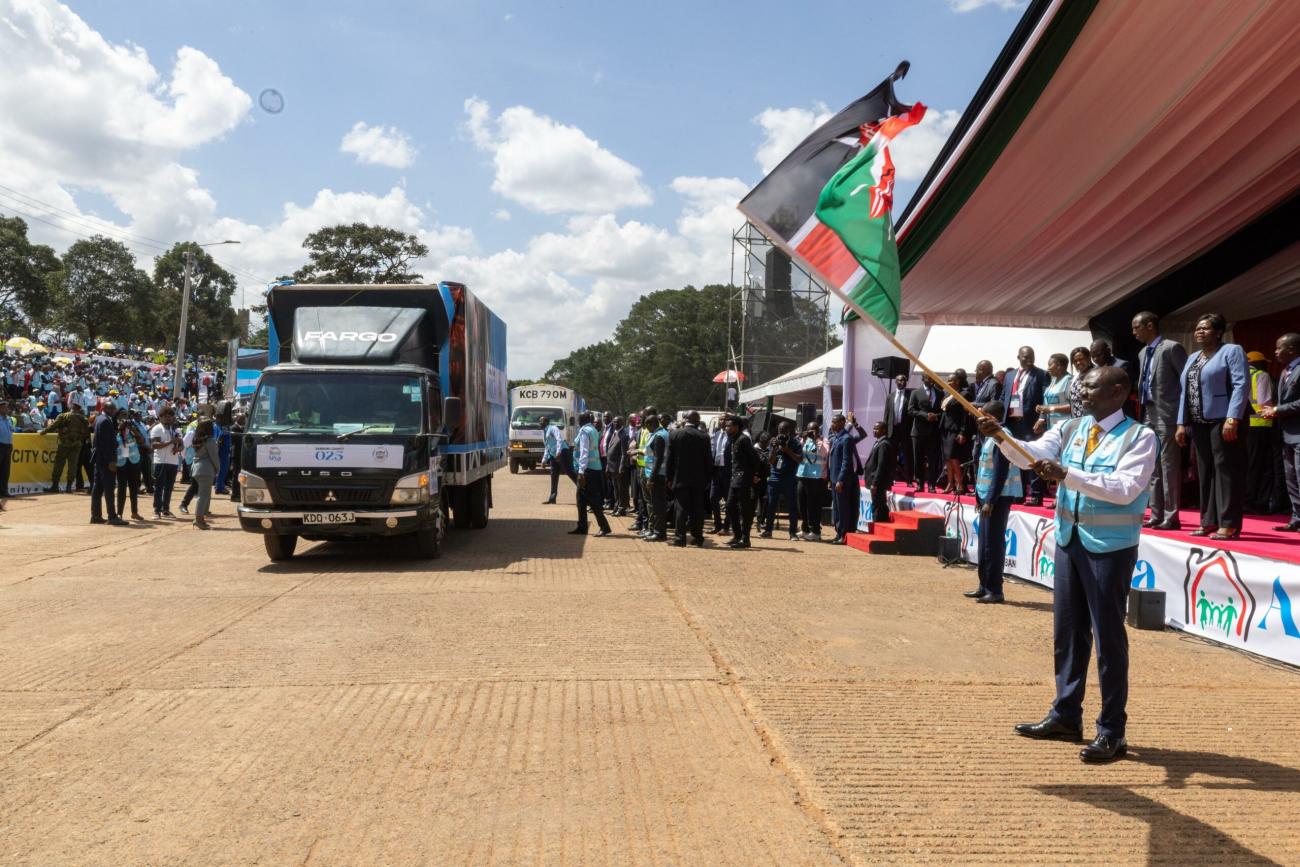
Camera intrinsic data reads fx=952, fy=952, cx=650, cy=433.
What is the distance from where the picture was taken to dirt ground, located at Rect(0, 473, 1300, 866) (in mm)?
3545

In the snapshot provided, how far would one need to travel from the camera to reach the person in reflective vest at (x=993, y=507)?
27.7 ft

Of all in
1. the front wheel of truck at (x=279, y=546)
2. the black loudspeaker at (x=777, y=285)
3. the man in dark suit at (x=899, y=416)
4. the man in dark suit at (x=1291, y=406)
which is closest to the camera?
the man in dark suit at (x=1291, y=406)

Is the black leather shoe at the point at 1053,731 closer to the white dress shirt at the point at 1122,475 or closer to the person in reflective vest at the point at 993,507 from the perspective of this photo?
the white dress shirt at the point at 1122,475

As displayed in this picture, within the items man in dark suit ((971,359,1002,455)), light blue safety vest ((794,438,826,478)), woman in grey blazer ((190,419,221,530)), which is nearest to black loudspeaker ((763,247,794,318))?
light blue safety vest ((794,438,826,478))

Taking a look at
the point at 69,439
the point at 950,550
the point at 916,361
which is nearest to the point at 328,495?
the point at 950,550

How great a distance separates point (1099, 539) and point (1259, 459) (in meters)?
7.62

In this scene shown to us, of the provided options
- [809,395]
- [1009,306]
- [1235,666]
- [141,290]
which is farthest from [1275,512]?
[141,290]

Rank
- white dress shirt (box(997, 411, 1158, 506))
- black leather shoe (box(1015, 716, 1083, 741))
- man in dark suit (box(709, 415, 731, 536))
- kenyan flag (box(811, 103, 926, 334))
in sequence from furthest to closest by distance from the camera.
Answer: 1. man in dark suit (box(709, 415, 731, 536))
2. kenyan flag (box(811, 103, 926, 334))
3. black leather shoe (box(1015, 716, 1083, 741))
4. white dress shirt (box(997, 411, 1158, 506))

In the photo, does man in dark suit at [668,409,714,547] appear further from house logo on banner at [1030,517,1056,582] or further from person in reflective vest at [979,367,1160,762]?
person in reflective vest at [979,367,1160,762]

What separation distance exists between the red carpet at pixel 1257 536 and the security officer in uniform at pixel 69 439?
55.4 ft

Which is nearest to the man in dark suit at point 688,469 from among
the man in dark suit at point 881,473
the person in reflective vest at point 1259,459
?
the man in dark suit at point 881,473

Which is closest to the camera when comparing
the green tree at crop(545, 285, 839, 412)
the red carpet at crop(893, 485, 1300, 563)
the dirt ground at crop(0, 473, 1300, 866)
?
the dirt ground at crop(0, 473, 1300, 866)

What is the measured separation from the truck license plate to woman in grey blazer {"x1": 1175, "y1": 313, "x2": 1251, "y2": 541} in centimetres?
811

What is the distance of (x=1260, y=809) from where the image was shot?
12.8ft
